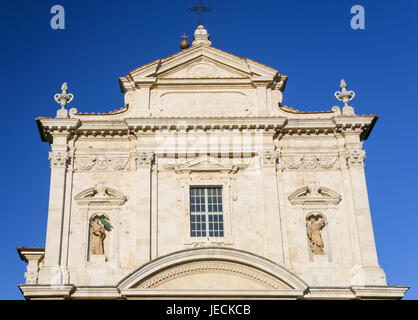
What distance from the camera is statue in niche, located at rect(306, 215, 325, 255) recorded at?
21422 mm

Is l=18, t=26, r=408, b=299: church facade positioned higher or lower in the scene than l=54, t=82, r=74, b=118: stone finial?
lower

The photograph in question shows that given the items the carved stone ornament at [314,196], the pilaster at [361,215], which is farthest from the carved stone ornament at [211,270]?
the carved stone ornament at [314,196]

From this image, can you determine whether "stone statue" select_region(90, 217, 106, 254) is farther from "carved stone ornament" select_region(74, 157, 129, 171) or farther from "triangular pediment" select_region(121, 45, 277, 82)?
"triangular pediment" select_region(121, 45, 277, 82)

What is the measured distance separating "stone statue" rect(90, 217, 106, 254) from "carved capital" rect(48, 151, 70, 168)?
2.25 m

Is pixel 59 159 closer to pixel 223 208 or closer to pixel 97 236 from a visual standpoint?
pixel 97 236

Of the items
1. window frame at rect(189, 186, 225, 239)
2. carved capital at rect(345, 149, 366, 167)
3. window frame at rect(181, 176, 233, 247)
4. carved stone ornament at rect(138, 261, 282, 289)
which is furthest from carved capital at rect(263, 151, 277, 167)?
carved stone ornament at rect(138, 261, 282, 289)

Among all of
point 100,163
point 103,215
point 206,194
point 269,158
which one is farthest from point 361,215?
point 100,163

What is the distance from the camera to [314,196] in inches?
873

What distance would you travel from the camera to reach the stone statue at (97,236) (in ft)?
69.5

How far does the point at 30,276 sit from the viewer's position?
21609 mm

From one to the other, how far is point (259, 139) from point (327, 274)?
16.6 feet

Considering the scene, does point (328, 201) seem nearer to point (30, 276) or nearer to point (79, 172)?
point (79, 172)
